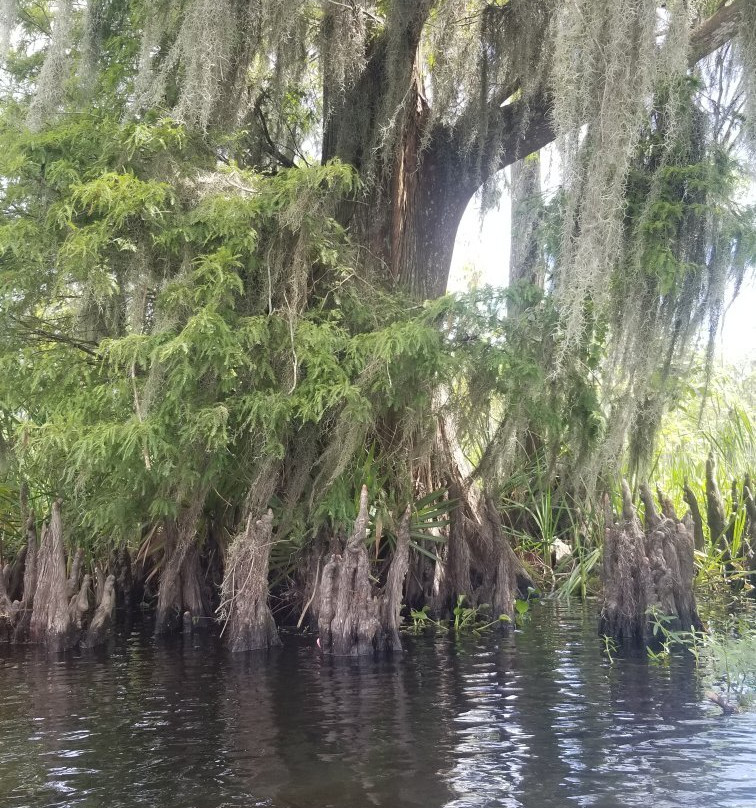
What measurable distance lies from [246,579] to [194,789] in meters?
2.57

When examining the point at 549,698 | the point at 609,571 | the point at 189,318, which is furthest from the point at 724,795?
the point at 189,318

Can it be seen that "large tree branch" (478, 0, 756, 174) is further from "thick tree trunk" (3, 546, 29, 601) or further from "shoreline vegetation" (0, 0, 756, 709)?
"thick tree trunk" (3, 546, 29, 601)

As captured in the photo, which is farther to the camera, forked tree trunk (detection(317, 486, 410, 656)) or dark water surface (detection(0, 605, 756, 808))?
forked tree trunk (detection(317, 486, 410, 656))

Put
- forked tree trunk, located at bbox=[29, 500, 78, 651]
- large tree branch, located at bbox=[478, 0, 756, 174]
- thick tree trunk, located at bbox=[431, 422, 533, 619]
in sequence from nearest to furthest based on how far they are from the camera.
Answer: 1. forked tree trunk, located at bbox=[29, 500, 78, 651]
2. thick tree trunk, located at bbox=[431, 422, 533, 619]
3. large tree branch, located at bbox=[478, 0, 756, 174]

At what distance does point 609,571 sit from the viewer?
20.1 feet

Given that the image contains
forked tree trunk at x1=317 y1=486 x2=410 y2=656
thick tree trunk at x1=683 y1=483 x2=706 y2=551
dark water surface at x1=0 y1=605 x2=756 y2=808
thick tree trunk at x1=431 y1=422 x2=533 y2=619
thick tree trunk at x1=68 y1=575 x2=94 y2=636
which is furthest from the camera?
thick tree trunk at x1=683 y1=483 x2=706 y2=551

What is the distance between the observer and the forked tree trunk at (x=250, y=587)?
6.14 m

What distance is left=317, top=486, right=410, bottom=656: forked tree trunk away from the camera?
6086 millimetres

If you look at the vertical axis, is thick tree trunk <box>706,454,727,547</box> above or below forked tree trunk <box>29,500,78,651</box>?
above

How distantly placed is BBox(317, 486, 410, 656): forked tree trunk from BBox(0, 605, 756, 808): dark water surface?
0.27 meters

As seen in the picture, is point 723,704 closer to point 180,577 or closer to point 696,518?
point 180,577

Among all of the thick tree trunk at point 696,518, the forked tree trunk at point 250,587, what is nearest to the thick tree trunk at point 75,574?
the forked tree trunk at point 250,587

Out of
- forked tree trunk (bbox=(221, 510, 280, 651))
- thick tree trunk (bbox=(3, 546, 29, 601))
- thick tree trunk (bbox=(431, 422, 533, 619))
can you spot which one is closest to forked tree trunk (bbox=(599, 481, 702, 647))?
thick tree trunk (bbox=(431, 422, 533, 619))

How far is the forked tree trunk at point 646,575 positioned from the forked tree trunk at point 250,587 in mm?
2403
